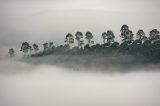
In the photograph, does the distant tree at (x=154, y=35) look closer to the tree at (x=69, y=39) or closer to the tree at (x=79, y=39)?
the tree at (x=79, y=39)

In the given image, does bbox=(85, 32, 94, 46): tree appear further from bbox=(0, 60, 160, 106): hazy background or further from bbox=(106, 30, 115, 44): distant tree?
bbox=(0, 60, 160, 106): hazy background

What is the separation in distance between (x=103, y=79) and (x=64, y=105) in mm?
596

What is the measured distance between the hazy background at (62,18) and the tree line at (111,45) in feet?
0.22

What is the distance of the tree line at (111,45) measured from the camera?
14.4ft

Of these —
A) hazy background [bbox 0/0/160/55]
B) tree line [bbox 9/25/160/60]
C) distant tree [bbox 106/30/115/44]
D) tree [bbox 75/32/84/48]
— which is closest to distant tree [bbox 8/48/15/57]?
tree line [bbox 9/25/160/60]

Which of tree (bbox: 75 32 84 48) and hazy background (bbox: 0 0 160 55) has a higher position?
hazy background (bbox: 0 0 160 55)

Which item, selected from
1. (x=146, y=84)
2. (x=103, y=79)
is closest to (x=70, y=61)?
(x=103, y=79)

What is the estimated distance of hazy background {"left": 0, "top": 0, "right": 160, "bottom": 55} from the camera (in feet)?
14.7

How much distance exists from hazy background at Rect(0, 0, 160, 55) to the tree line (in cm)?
7

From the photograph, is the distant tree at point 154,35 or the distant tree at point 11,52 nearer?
the distant tree at point 11,52

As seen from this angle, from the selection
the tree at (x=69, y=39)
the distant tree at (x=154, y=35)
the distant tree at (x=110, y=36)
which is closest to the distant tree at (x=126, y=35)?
the distant tree at (x=110, y=36)

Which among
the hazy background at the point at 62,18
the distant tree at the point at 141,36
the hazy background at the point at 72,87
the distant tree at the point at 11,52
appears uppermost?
the hazy background at the point at 62,18

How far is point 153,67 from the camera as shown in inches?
176

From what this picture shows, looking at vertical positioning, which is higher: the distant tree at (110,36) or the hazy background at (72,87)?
the distant tree at (110,36)
